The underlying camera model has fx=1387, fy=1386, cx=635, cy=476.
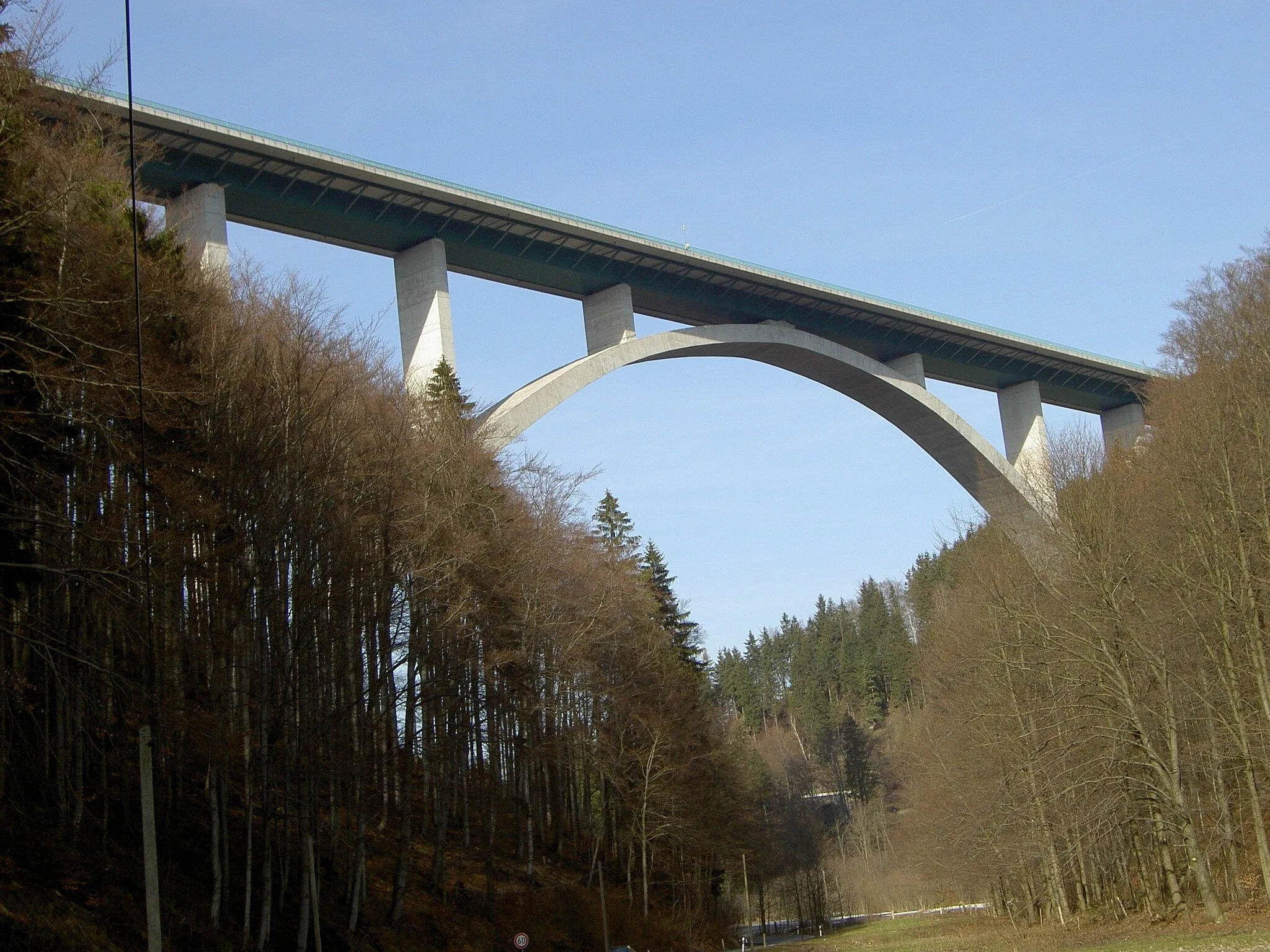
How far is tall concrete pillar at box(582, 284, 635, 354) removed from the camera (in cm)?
3512

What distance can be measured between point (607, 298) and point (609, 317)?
0.51 m

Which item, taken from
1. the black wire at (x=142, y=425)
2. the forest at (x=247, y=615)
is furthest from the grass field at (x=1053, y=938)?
the black wire at (x=142, y=425)

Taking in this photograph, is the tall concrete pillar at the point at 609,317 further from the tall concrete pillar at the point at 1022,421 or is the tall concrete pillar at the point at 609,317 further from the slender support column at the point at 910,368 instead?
the tall concrete pillar at the point at 1022,421

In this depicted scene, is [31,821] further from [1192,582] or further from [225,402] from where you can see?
[1192,582]

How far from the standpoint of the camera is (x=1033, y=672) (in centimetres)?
2592

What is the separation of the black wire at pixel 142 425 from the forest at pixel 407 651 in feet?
0.45

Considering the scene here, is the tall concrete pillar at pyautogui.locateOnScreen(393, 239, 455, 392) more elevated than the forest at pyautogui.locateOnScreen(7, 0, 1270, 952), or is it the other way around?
the tall concrete pillar at pyautogui.locateOnScreen(393, 239, 455, 392)

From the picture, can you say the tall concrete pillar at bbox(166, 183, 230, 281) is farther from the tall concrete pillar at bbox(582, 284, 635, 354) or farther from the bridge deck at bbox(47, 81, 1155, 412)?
the tall concrete pillar at bbox(582, 284, 635, 354)

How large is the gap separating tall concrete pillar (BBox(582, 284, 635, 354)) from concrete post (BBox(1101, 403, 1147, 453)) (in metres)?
23.8

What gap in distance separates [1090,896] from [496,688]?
621 inches

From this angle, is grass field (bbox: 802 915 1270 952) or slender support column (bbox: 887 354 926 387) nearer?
grass field (bbox: 802 915 1270 952)

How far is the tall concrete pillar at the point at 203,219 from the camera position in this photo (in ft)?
86.8

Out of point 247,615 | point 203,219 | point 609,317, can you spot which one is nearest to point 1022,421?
point 609,317

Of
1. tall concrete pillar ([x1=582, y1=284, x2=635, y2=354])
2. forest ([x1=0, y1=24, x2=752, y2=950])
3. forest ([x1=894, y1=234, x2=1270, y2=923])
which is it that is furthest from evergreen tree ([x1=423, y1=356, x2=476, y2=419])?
forest ([x1=894, y1=234, x2=1270, y2=923])
